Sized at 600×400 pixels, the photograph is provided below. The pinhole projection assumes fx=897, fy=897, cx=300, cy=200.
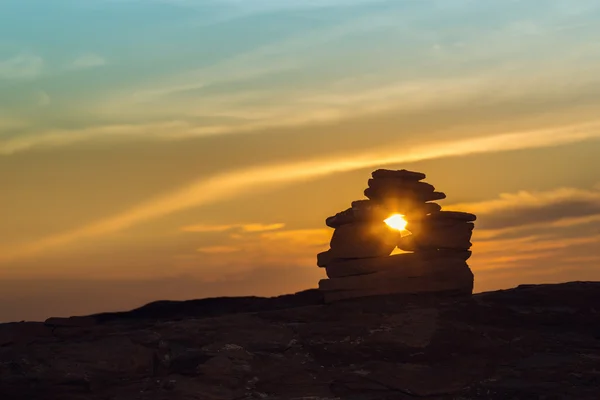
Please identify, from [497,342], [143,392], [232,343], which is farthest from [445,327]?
[143,392]

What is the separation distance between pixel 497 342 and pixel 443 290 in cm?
412

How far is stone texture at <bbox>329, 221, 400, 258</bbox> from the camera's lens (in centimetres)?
3512

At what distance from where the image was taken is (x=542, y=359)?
30219mm

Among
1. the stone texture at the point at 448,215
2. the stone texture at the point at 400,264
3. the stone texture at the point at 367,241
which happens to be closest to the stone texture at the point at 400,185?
the stone texture at the point at 448,215

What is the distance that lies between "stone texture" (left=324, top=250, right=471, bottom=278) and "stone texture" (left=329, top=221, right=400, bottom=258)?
0.28 m

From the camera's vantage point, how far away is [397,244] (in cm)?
3578

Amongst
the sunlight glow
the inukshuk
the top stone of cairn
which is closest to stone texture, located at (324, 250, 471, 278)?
the inukshuk

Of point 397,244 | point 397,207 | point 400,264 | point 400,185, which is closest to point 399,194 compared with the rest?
point 400,185

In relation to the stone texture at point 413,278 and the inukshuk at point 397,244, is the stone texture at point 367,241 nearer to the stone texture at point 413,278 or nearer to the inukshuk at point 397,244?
the inukshuk at point 397,244

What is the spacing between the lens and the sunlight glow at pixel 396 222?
35469 mm

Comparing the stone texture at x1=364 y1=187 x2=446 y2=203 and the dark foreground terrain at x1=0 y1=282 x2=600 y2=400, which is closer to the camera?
the dark foreground terrain at x1=0 y1=282 x2=600 y2=400

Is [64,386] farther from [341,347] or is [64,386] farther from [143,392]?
[341,347]

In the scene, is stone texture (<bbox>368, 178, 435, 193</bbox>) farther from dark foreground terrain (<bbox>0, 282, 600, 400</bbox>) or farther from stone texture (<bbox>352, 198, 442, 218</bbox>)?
dark foreground terrain (<bbox>0, 282, 600, 400</bbox>)

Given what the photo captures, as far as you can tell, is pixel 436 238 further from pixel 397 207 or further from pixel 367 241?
pixel 367 241
